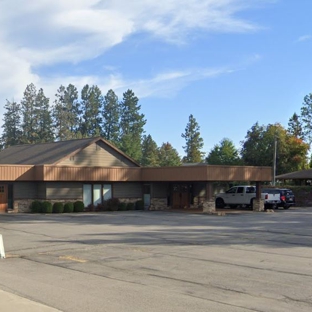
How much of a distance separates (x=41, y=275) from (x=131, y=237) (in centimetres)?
807

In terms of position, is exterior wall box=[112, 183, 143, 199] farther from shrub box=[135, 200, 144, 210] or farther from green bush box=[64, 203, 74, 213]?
green bush box=[64, 203, 74, 213]

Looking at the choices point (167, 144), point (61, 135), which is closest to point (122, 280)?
point (61, 135)

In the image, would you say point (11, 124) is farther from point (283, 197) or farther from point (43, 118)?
point (283, 197)

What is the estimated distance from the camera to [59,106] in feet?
301

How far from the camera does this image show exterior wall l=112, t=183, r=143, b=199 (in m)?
38.5

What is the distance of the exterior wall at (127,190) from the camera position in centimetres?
3847

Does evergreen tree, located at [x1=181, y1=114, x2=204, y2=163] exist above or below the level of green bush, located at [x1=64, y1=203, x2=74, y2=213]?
above

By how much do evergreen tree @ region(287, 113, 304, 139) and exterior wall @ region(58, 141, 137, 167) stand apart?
53.3 meters

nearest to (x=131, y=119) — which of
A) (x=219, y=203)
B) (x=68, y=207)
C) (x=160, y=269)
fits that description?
(x=219, y=203)

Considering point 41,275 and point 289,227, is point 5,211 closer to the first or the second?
point 289,227

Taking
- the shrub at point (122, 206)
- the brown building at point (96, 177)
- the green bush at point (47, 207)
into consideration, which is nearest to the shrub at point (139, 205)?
the brown building at point (96, 177)

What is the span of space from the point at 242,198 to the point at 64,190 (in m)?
13.7

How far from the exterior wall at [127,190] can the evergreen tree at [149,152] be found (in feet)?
145

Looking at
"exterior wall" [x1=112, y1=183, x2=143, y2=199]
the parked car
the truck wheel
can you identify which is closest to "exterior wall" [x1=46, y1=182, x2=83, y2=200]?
"exterior wall" [x1=112, y1=183, x2=143, y2=199]
